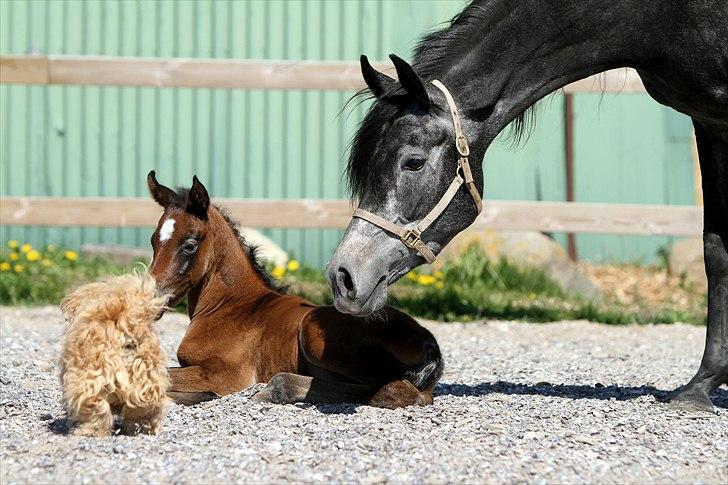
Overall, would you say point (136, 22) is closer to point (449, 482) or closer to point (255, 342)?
point (255, 342)

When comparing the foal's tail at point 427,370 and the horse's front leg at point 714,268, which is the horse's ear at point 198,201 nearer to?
the foal's tail at point 427,370

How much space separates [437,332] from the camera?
293 inches

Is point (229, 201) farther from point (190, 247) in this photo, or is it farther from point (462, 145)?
point (462, 145)

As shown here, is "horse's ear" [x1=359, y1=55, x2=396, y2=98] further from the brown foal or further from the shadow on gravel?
the shadow on gravel

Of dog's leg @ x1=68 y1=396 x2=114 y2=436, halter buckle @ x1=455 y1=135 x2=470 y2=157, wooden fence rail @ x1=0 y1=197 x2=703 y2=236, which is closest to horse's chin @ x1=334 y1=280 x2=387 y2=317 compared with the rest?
halter buckle @ x1=455 y1=135 x2=470 y2=157

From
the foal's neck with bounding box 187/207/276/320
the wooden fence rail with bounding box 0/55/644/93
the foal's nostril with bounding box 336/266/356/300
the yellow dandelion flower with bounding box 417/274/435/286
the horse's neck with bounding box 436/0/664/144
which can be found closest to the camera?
the foal's nostril with bounding box 336/266/356/300

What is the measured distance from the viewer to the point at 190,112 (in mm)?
9805

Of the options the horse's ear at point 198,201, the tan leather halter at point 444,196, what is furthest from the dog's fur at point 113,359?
the horse's ear at point 198,201

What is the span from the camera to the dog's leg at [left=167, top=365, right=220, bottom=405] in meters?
4.70

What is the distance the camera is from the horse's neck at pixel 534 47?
171 inches

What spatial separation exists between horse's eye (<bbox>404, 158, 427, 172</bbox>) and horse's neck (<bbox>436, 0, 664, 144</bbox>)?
31 cm

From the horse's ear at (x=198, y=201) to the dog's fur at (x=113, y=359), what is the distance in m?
1.11

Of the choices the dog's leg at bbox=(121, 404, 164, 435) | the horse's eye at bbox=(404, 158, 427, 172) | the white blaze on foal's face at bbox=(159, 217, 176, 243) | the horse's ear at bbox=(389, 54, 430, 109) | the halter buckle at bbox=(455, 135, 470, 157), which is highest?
the horse's ear at bbox=(389, 54, 430, 109)

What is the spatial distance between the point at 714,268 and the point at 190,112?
233 inches
